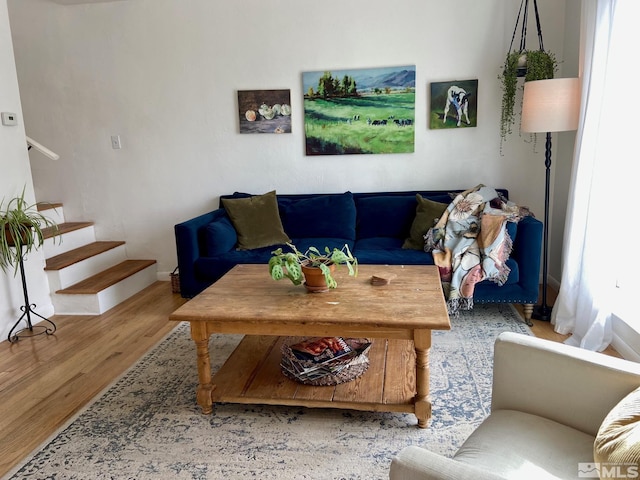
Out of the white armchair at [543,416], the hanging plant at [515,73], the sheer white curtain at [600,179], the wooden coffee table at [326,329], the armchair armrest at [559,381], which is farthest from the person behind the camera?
the hanging plant at [515,73]

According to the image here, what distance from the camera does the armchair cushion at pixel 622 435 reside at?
97 centimetres

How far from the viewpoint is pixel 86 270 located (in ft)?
12.8

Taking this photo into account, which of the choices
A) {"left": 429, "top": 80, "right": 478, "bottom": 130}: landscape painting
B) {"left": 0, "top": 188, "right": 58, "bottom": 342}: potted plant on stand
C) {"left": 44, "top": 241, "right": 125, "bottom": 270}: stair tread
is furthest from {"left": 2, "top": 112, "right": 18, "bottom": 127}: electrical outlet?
{"left": 429, "top": 80, "right": 478, "bottom": 130}: landscape painting

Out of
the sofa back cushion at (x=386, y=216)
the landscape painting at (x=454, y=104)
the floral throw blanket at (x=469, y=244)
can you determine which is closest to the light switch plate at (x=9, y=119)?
the sofa back cushion at (x=386, y=216)

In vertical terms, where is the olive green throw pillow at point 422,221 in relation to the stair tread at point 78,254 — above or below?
above

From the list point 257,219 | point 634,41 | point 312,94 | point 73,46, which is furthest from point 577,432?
point 73,46

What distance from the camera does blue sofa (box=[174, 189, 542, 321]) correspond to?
10.0 feet

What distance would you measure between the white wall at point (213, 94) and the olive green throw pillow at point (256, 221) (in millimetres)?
422

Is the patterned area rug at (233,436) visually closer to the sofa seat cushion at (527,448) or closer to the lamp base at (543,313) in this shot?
the sofa seat cushion at (527,448)

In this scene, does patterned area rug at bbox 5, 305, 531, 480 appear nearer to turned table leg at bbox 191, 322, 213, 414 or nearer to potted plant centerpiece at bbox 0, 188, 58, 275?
turned table leg at bbox 191, 322, 213, 414

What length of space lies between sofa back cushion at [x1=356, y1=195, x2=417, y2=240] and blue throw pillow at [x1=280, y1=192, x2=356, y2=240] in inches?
3.3

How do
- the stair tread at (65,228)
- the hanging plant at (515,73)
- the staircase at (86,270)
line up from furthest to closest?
the stair tread at (65,228)
the staircase at (86,270)
the hanging plant at (515,73)

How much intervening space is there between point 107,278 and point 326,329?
2642mm

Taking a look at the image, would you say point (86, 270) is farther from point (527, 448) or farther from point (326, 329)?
point (527, 448)
